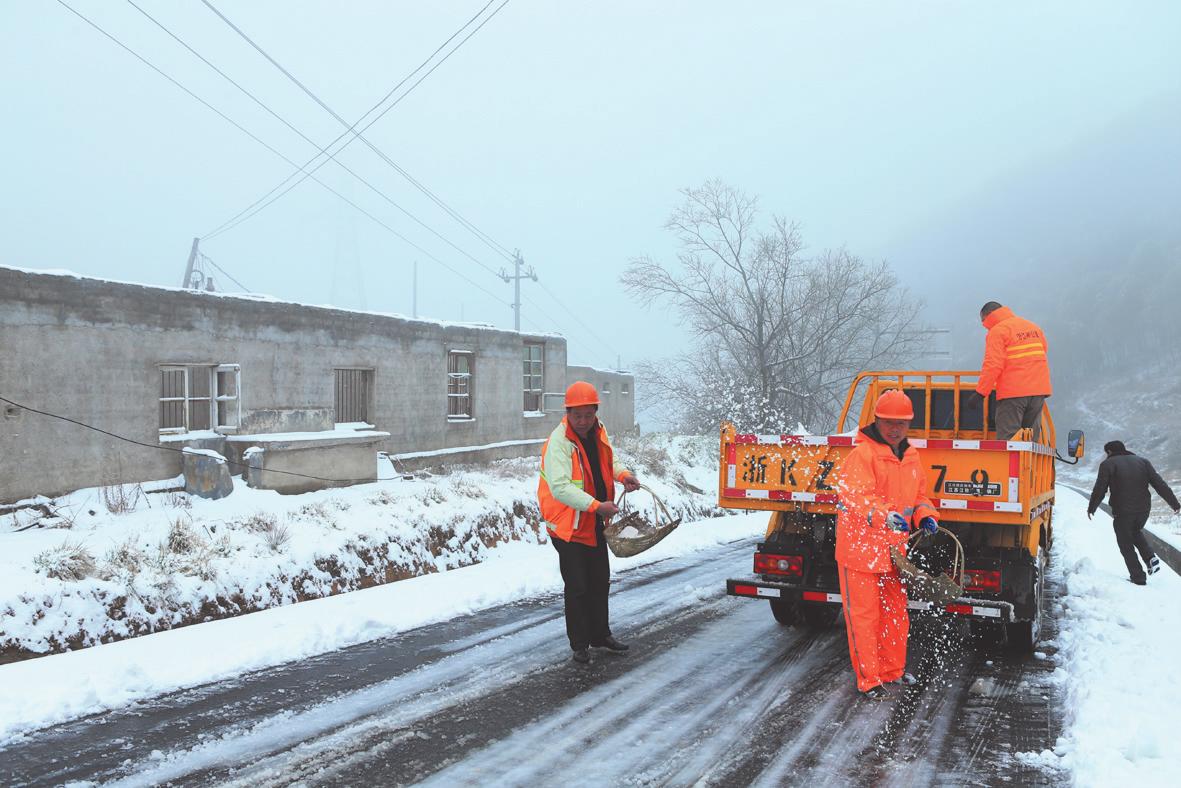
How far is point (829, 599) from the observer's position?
693cm

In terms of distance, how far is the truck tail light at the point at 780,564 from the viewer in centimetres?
723

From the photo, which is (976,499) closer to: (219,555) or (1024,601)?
(1024,601)

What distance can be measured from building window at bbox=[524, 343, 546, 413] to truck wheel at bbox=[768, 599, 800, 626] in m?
17.6

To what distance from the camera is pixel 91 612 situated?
7195 millimetres

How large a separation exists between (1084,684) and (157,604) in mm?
7108

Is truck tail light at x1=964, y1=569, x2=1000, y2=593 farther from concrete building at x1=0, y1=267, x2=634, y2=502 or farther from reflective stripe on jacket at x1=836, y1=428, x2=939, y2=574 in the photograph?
concrete building at x1=0, y1=267, x2=634, y2=502

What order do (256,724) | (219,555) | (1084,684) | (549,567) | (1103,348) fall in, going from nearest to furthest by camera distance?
(256,724), (1084,684), (219,555), (549,567), (1103,348)

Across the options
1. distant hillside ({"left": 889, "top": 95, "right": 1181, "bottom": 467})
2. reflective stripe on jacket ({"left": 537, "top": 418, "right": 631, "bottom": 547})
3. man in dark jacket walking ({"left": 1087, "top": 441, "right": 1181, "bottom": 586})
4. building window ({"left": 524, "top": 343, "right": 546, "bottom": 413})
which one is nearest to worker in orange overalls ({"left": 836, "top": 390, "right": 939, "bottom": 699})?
reflective stripe on jacket ({"left": 537, "top": 418, "right": 631, "bottom": 547})

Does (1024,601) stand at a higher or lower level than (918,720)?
higher

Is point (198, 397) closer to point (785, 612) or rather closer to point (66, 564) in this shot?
point (66, 564)

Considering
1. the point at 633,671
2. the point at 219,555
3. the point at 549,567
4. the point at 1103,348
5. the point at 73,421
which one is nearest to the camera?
the point at 633,671

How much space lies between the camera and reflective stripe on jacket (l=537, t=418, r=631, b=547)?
20.5ft


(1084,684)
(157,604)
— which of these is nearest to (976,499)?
(1084,684)

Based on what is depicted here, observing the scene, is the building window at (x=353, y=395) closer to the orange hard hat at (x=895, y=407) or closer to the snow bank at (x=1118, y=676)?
the snow bank at (x=1118, y=676)
